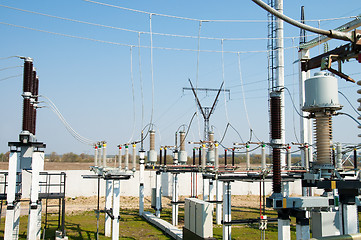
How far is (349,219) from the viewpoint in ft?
24.2

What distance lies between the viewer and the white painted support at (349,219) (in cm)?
734

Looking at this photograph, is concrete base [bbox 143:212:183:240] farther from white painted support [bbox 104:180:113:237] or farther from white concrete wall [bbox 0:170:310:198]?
white concrete wall [bbox 0:170:310:198]

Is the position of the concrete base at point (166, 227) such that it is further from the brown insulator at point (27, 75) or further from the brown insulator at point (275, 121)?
the brown insulator at point (27, 75)

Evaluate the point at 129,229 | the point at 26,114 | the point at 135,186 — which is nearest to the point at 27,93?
the point at 26,114

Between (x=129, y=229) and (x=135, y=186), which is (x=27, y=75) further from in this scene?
(x=135, y=186)

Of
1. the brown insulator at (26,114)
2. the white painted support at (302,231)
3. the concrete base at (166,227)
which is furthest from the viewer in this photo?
the concrete base at (166,227)

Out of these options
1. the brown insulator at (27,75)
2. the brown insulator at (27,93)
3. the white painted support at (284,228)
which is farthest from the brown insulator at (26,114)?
the white painted support at (284,228)

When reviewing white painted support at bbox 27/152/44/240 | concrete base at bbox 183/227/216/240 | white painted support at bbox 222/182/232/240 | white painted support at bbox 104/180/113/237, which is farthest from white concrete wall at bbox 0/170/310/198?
white painted support at bbox 27/152/44/240

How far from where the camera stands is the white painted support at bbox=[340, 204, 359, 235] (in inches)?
289

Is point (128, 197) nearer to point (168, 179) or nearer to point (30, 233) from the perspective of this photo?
point (168, 179)

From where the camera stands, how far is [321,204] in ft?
26.1

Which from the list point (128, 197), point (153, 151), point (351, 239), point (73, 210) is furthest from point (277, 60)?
point (351, 239)

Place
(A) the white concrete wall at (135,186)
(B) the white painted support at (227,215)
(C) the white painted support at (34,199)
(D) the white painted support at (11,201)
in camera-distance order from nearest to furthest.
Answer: (D) the white painted support at (11,201) → (C) the white painted support at (34,199) → (B) the white painted support at (227,215) → (A) the white concrete wall at (135,186)

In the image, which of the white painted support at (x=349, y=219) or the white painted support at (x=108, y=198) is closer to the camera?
the white painted support at (x=349, y=219)
